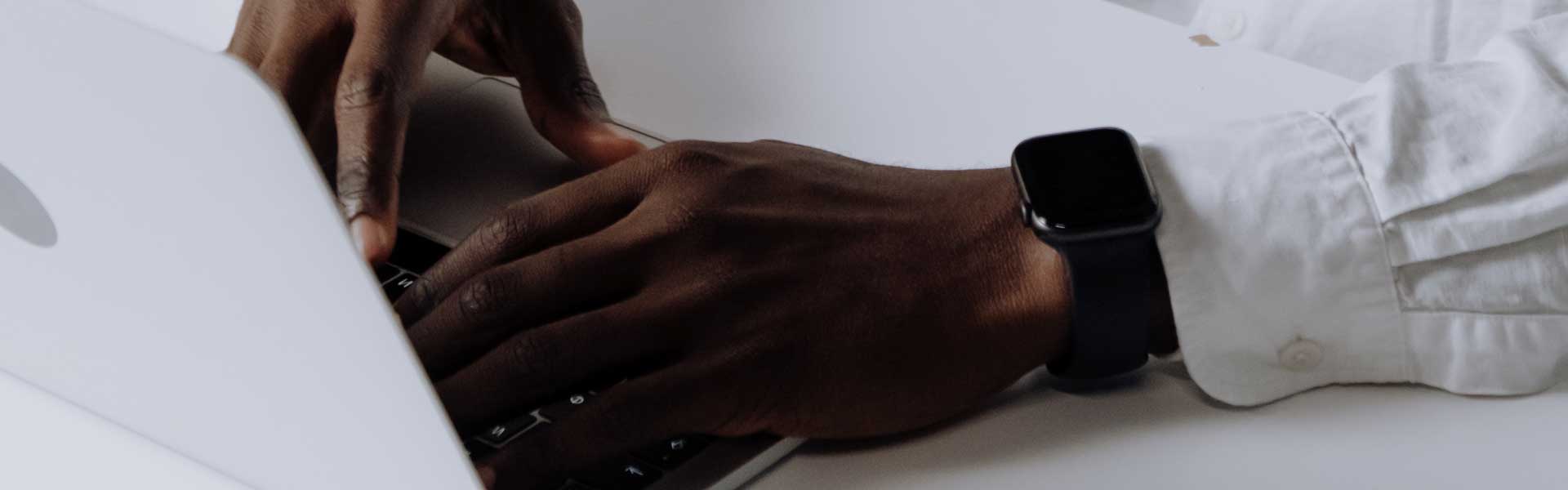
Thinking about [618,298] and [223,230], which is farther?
[618,298]

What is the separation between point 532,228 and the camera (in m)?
0.56

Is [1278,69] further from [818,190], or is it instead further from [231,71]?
[231,71]

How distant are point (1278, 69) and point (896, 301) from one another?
36 centimetres

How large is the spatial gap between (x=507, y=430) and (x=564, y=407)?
0.08 feet

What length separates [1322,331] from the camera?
0.54m

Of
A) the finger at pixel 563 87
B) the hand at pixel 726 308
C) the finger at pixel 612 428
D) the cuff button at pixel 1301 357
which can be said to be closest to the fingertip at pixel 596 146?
the finger at pixel 563 87

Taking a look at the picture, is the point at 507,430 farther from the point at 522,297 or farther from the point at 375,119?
the point at 375,119

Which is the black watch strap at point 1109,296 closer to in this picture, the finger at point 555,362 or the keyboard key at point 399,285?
the finger at point 555,362

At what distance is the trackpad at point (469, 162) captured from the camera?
0.66m

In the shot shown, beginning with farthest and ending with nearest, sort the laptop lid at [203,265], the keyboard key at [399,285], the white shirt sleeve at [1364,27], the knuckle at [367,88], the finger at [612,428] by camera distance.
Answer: the white shirt sleeve at [1364,27] → the knuckle at [367,88] → the keyboard key at [399,285] → the finger at [612,428] → the laptop lid at [203,265]

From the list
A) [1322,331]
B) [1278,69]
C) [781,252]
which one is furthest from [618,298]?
→ [1278,69]

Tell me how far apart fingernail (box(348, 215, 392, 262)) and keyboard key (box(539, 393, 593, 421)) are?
13cm

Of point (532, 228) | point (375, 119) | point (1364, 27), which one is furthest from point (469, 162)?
point (1364, 27)

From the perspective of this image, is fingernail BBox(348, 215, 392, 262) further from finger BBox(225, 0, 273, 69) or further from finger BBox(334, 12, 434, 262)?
finger BBox(225, 0, 273, 69)
